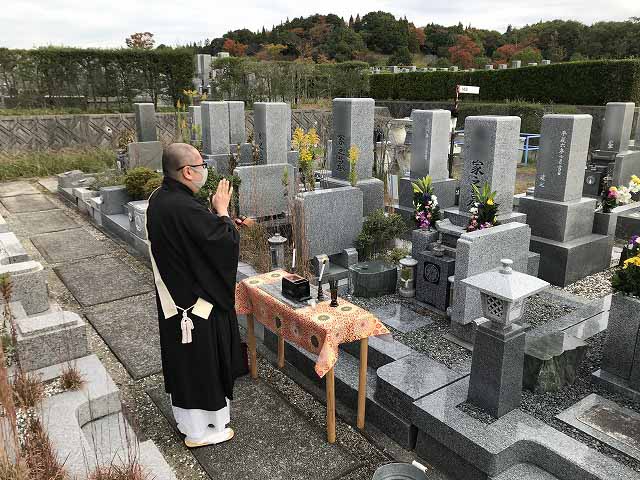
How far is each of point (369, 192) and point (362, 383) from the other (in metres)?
4.21

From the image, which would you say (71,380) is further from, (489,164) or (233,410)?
(489,164)

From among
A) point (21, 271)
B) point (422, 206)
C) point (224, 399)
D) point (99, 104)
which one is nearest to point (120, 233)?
point (21, 271)

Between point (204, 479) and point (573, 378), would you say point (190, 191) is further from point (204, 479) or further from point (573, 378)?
point (573, 378)

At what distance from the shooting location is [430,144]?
305 inches

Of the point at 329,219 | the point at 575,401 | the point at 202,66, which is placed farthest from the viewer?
the point at 202,66

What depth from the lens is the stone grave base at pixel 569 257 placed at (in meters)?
5.96

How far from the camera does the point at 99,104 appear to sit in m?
20.5

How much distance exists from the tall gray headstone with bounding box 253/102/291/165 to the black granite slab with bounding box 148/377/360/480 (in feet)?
17.6

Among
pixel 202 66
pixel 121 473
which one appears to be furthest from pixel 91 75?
pixel 121 473

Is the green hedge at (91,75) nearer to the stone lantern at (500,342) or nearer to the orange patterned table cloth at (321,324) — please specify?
the orange patterned table cloth at (321,324)

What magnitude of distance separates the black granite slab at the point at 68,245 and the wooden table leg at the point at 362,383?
5.77 m

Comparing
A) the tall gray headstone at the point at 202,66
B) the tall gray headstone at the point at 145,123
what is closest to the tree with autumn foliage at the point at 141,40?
the tall gray headstone at the point at 202,66

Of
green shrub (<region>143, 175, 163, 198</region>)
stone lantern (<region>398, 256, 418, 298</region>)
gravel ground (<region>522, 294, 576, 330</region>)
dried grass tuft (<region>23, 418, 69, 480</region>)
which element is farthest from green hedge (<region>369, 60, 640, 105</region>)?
dried grass tuft (<region>23, 418, 69, 480</region>)

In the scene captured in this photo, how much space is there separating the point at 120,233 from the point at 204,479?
6.39 meters
